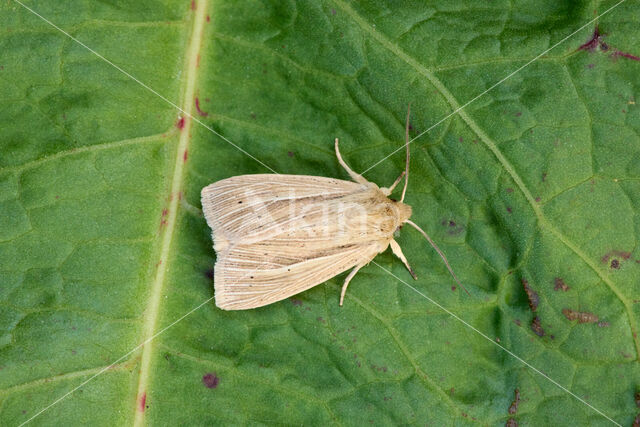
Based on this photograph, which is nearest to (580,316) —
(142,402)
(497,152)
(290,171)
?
(497,152)

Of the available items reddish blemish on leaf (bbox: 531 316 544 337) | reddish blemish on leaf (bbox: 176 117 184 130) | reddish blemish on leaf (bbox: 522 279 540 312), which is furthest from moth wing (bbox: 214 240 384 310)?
reddish blemish on leaf (bbox: 531 316 544 337)

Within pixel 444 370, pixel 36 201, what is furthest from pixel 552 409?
pixel 36 201

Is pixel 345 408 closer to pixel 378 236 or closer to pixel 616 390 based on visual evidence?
pixel 378 236

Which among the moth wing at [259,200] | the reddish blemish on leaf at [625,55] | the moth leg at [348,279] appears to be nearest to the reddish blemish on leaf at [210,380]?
the moth wing at [259,200]

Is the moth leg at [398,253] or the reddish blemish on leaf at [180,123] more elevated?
the reddish blemish on leaf at [180,123]

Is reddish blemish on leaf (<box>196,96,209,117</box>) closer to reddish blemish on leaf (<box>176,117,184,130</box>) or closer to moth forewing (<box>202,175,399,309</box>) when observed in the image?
reddish blemish on leaf (<box>176,117,184,130</box>)

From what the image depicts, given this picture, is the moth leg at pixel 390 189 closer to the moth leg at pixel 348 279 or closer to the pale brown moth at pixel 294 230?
the pale brown moth at pixel 294 230
